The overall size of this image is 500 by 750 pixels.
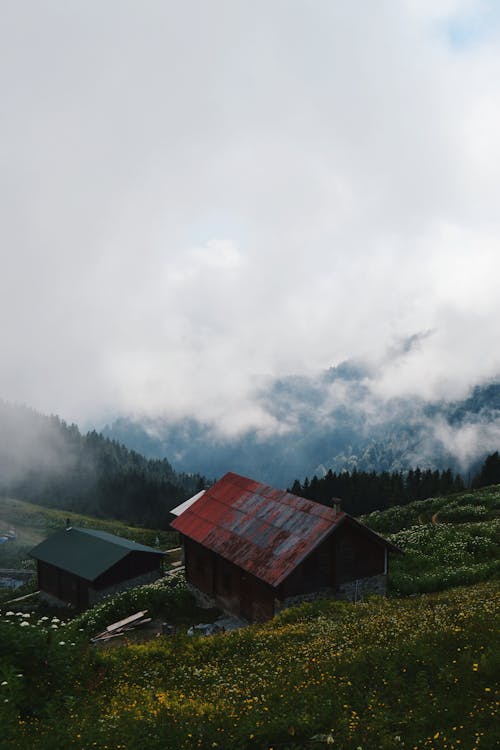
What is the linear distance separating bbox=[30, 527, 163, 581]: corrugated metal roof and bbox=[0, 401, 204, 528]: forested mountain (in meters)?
76.8

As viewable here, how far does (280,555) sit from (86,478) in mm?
154445

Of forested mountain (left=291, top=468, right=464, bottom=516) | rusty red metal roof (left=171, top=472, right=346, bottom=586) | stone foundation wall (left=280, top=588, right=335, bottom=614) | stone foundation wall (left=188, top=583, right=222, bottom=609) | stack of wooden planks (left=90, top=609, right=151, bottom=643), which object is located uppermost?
forested mountain (left=291, top=468, right=464, bottom=516)

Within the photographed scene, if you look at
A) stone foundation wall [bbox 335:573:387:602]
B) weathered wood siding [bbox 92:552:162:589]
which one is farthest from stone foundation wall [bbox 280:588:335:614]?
weathered wood siding [bbox 92:552:162:589]

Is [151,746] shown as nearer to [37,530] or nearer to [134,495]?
[37,530]

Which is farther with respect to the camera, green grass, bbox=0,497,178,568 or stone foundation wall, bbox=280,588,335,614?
green grass, bbox=0,497,178,568

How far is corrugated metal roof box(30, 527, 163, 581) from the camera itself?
46.6 meters

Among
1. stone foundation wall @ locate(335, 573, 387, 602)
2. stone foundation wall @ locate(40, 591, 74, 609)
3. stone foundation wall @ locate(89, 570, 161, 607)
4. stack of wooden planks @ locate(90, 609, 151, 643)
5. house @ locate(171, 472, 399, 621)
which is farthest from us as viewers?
stone foundation wall @ locate(40, 591, 74, 609)

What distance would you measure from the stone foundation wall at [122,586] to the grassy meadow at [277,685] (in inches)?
1122

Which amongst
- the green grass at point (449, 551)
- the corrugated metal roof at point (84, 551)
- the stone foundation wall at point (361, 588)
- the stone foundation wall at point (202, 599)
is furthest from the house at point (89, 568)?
the stone foundation wall at point (361, 588)

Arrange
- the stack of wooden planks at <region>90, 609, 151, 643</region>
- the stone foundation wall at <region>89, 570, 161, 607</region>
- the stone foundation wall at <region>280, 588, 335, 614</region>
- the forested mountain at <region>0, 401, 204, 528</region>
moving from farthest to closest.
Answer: the forested mountain at <region>0, 401, 204, 528</region>, the stone foundation wall at <region>89, 570, 161, 607</region>, the stack of wooden planks at <region>90, 609, 151, 643</region>, the stone foundation wall at <region>280, 588, 335, 614</region>

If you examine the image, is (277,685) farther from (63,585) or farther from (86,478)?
(86,478)

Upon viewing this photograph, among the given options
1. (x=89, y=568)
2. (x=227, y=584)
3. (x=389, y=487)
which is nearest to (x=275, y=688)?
(x=227, y=584)

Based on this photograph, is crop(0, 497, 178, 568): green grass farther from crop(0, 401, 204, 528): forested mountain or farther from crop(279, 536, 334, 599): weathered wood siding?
crop(279, 536, 334, 599): weathered wood siding

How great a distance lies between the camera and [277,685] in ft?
46.5
